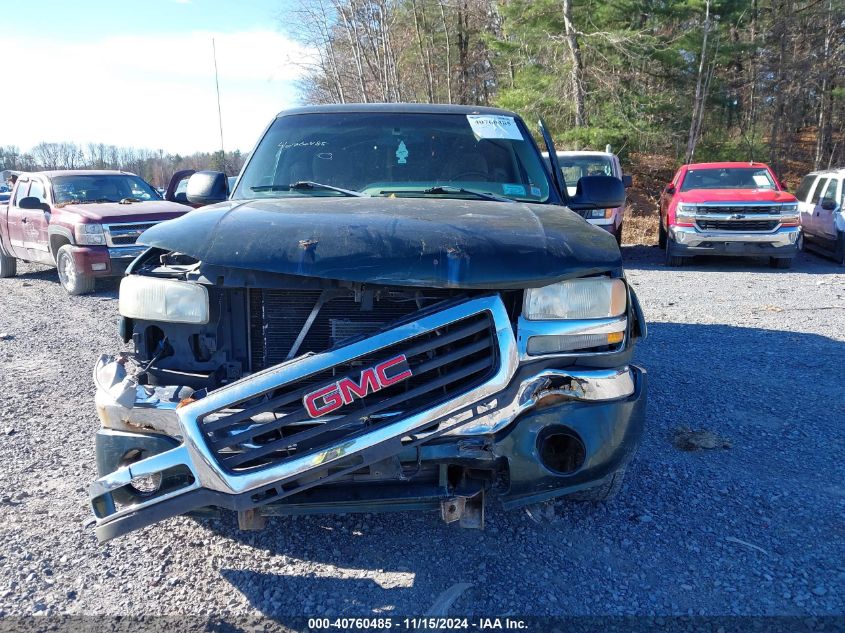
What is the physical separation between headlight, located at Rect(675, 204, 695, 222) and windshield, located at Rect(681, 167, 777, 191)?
3.76 ft

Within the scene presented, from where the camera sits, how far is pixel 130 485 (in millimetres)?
2295

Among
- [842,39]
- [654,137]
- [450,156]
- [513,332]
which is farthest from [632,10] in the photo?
[513,332]

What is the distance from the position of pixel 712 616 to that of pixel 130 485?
2.09 m

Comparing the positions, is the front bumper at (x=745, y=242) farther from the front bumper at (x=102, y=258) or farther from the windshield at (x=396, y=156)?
the front bumper at (x=102, y=258)

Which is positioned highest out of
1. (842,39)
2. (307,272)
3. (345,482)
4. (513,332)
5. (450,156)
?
→ (842,39)

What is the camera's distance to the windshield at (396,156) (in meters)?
3.67

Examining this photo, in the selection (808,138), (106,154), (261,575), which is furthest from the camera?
(106,154)

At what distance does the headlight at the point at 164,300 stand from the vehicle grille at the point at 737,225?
10.4 m

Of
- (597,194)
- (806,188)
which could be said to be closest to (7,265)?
(597,194)

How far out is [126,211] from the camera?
9.20 meters

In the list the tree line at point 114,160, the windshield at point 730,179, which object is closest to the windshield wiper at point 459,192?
the windshield at point 730,179

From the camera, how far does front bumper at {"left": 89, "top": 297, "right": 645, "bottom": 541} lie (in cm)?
216

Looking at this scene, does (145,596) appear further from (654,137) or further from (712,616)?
(654,137)

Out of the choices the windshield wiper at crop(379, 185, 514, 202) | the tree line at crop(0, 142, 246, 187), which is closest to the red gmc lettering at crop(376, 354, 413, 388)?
the windshield wiper at crop(379, 185, 514, 202)
